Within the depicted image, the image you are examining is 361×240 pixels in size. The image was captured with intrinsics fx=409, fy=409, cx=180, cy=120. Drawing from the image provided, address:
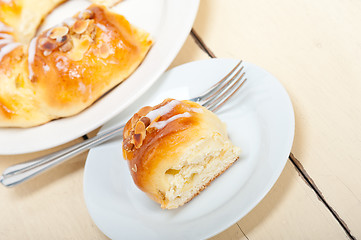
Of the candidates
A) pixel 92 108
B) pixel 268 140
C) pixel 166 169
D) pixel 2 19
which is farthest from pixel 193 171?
pixel 2 19

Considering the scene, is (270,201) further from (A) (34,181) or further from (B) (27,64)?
(B) (27,64)

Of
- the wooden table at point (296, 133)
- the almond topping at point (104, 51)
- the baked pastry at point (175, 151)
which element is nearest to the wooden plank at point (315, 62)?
the wooden table at point (296, 133)

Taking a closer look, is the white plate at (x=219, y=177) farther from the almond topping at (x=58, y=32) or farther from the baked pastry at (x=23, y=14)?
the baked pastry at (x=23, y=14)

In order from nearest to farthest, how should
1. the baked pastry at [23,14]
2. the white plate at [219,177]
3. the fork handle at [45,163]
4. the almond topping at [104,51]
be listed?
the white plate at [219,177] < the fork handle at [45,163] < the almond topping at [104,51] < the baked pastry at [23,14]

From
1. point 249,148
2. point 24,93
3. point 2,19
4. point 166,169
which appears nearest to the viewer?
point 166,169

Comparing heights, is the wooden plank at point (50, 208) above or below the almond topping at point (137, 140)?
below

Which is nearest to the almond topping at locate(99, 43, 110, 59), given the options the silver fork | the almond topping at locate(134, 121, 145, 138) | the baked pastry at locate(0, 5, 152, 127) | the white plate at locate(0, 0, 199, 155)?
the baked pastry at locate(0, 5, 152, 127)
